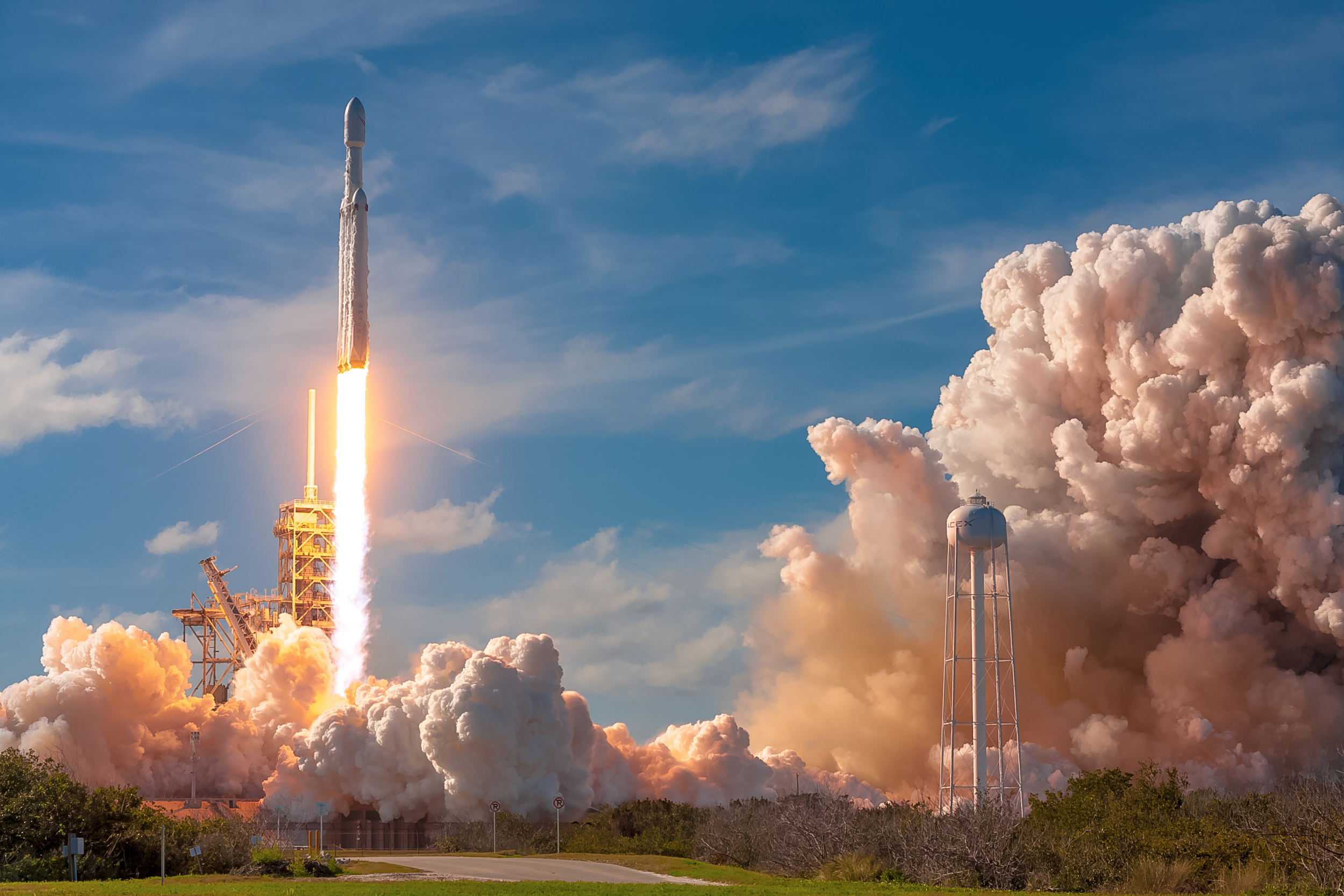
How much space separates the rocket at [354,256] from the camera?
60.1 m

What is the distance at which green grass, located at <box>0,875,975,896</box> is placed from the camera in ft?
103

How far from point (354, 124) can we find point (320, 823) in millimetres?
29053

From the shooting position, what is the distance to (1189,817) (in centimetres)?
3781

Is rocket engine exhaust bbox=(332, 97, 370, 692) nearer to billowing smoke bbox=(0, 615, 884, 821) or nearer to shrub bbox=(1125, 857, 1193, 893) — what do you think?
billowing smoke bbox=(0, 615, 884, 821)

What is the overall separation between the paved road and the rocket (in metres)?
20.8

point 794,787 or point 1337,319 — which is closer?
point 1337,319

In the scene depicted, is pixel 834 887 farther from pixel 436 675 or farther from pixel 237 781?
pixel 237 781

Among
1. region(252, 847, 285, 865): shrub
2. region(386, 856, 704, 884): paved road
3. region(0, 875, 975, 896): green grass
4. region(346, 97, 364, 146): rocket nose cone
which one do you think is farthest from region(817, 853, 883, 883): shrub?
region(346, 97, 364, 146): rocket nose cone

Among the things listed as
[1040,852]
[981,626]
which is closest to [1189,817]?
[1040,852]

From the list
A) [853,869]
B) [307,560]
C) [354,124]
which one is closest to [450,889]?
[853,869]

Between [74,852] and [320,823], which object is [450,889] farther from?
[320,823]

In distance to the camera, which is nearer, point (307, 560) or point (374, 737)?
point (374, 737)

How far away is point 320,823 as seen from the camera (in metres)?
55.5

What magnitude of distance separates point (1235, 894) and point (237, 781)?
4600 cm
